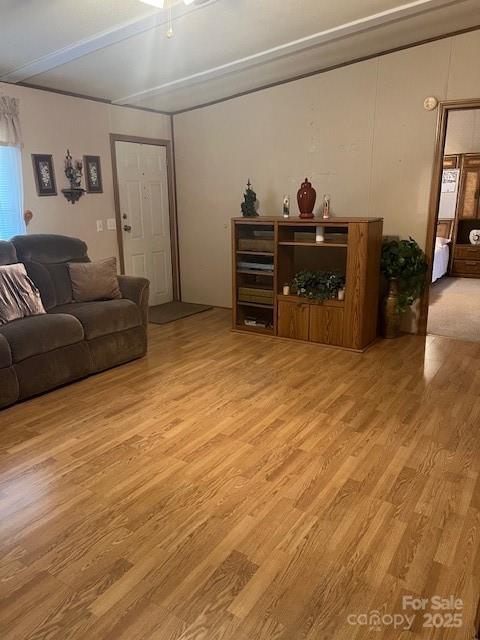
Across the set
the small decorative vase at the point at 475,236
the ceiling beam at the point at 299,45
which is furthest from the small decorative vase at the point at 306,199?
the small decorative vase at the point at 475,236

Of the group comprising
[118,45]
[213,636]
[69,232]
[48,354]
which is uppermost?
[118,45]

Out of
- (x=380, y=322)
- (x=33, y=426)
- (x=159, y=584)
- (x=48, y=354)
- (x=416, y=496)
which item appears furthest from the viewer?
(x=380, y=322)

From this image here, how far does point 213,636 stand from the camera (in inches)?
56.6

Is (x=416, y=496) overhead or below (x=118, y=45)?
below

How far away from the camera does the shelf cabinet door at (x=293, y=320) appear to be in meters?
4.29

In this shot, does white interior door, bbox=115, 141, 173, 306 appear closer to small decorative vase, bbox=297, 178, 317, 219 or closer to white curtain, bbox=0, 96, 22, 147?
white curtain, bbox=0, 96, 22, 147

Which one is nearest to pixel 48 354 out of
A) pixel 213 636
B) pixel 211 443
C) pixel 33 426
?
pixel 33 426

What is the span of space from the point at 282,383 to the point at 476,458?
138 centimetres

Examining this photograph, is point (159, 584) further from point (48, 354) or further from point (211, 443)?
point (48, 354)

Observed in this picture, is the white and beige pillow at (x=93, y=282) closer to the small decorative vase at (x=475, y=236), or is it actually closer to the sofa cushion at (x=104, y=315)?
the sofa cushion at (x=104, y=315)

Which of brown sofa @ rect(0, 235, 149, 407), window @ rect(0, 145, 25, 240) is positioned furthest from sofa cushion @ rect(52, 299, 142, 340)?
window @ rect(0, 145, 25, 240)

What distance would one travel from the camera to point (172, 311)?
5566 mm

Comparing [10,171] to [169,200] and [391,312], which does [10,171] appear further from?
[391,312]

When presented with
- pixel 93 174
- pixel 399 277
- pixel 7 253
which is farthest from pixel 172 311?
pixel 399 277
